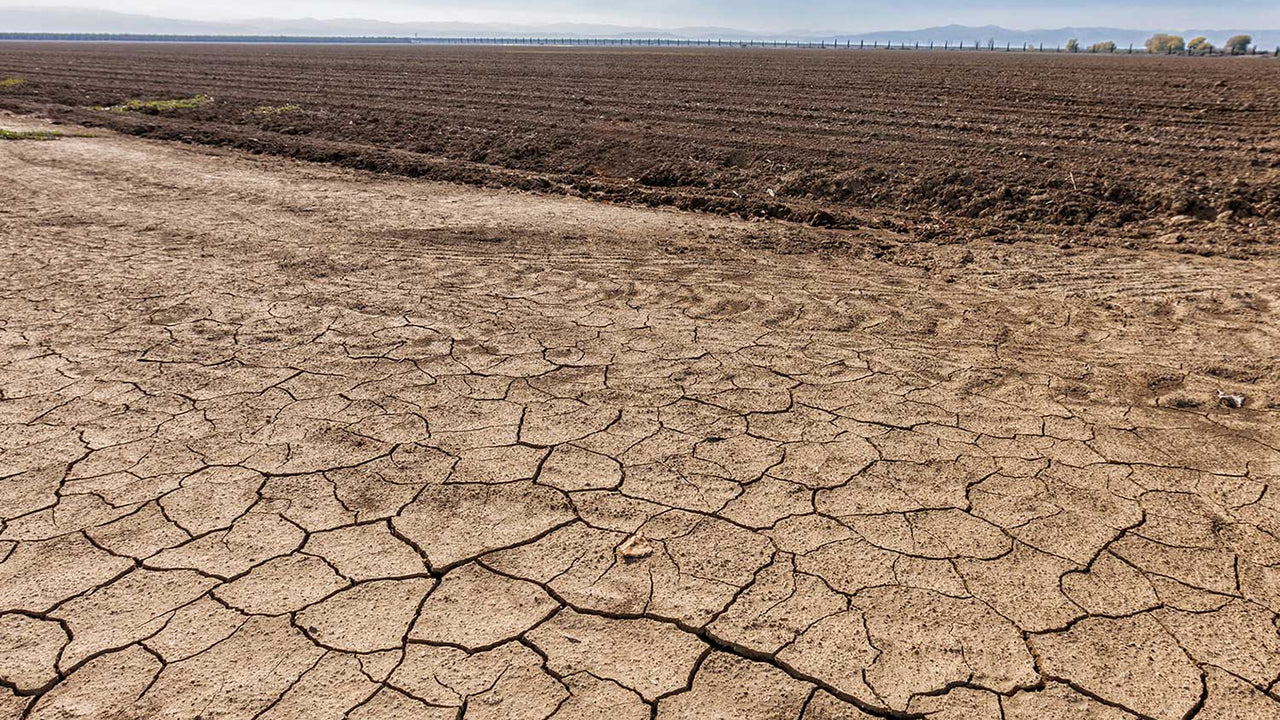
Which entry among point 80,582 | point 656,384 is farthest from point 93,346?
point 656,384

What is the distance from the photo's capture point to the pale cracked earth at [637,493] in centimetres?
225

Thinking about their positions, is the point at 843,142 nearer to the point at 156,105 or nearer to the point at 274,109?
the point at 274,109

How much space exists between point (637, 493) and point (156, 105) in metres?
19.0

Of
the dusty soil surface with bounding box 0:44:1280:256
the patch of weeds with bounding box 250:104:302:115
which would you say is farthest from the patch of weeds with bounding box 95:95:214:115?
the patch of weeds with bounding box 250:104:302:115

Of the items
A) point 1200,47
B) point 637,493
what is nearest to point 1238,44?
point 1200,47

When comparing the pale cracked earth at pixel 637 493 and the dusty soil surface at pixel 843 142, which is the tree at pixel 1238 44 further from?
the pale cracked earth at pixel 637 493

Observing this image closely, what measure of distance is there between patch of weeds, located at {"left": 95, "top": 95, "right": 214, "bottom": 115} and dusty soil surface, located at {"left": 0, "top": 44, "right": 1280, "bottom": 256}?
21.0 inches

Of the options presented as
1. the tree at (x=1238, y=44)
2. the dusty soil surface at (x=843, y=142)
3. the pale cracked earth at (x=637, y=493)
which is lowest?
the pale cracked earth at (x=637, y=493)

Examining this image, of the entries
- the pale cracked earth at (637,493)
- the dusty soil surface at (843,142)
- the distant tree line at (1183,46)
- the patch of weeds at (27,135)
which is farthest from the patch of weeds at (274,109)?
the distant tree line at (1183,46)

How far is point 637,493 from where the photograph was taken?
10.2ft

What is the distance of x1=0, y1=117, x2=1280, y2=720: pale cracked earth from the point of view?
7.39 feet

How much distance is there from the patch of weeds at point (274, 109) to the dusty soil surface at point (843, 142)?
0.09 metres

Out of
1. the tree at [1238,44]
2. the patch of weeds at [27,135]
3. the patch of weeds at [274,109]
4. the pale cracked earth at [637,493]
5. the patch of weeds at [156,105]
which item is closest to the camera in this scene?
the pale cracked earth at [637,493]

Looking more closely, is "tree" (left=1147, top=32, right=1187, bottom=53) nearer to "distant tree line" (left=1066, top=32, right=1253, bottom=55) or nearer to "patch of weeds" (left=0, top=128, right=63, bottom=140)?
"distant tree line" (left=1066, top=32, right=1253, bottom=55)
